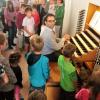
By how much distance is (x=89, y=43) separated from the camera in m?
4.35

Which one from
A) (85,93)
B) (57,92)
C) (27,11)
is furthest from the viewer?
(27,11)

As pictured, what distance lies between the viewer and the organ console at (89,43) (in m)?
3.97

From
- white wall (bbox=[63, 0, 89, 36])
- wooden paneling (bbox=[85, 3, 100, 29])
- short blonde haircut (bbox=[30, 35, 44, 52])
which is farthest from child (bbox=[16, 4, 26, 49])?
short blonde haircut (bbox=[30, 35, 44, 52])

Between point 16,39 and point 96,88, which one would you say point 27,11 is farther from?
point 96,88

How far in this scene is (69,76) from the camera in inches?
143

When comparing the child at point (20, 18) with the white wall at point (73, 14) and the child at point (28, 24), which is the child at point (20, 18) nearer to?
the child at point (28, 24)

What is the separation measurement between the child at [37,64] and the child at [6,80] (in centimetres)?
43

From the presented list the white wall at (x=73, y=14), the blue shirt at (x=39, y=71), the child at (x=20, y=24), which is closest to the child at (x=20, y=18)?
the child at (x=20, y=24)

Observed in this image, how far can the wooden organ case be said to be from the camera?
3.98 metres

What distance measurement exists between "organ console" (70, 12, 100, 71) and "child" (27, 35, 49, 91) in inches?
28.1

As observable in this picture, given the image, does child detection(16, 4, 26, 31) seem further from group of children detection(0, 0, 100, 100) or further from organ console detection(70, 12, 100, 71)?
group of children detection(0, 0, 100, 100)

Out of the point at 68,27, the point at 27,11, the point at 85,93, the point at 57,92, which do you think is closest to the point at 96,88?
the point at 85,93

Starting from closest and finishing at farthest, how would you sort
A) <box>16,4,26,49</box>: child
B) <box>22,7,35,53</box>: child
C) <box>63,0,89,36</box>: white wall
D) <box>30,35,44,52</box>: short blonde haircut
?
1. <box>30,35,44,52</box>: short blonde haircut
2. <box>63,0,89,36</box>: white wall
3. <box>22,7,35,53</box>: child
4. <box>16,4,26,49</box>: child

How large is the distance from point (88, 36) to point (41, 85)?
1.48 metres
